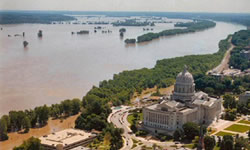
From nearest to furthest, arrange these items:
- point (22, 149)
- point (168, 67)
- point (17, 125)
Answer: point (22, 149) < point (17, 125) < point (168, 67)

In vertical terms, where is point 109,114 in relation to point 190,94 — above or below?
below

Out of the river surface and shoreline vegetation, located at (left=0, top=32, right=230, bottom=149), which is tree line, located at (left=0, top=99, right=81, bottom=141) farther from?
the river surface

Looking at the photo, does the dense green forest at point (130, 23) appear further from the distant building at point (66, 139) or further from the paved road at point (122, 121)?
the distant building at point (66, 139)

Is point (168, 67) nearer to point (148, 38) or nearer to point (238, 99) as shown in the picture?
point (238, 99)

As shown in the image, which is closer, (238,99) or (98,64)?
(238,99)

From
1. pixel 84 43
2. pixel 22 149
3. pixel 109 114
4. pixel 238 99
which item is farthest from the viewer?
pixel 84 43

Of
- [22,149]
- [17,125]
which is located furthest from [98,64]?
[22,149]

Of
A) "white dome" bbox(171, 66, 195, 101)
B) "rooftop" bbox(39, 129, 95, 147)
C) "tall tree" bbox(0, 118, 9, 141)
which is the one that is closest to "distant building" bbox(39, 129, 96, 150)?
"rooftop" bbox(39, 129, 95, 147)

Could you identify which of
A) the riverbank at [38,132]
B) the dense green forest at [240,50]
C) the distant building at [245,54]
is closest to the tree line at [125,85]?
the riverbank at [38,132]
